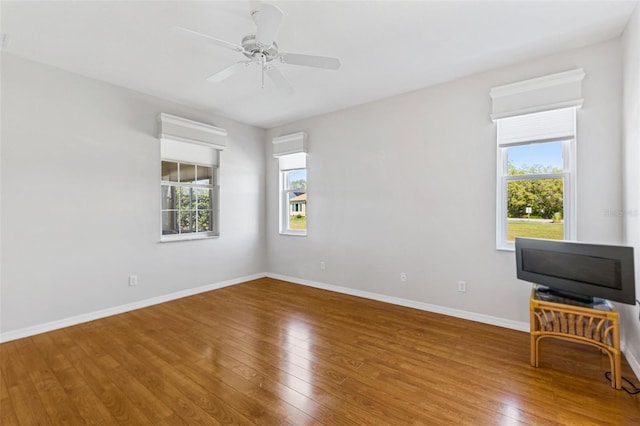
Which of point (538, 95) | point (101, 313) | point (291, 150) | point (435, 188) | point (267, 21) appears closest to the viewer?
point (267, 21)

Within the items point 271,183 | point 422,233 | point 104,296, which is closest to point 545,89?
point 422,233

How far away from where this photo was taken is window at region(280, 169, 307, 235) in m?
5.01

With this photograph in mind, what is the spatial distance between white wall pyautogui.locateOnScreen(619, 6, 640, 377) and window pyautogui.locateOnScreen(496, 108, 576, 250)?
1.25 ft

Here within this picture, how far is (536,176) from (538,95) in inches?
31.5

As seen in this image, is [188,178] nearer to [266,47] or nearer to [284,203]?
[284,203]

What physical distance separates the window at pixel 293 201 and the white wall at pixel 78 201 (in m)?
1.56

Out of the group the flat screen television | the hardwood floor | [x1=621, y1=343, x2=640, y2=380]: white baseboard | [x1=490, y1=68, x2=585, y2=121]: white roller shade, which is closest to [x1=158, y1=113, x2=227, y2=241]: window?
the hardwood floor

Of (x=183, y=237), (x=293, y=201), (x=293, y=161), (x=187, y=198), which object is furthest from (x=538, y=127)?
(x=183, y=237)

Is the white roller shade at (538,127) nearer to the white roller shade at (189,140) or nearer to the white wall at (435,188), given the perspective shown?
the white wall at (435,188)

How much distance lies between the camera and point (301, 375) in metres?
2.17

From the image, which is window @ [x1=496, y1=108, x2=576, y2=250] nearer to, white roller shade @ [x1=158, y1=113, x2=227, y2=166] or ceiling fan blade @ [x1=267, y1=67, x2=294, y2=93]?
ceiling fan blade @ [x1=267, y1=67, x2=294, y2=93]

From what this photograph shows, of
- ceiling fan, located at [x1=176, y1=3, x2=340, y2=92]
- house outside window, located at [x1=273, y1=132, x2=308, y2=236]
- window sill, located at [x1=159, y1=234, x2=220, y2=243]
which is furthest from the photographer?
house outside window, located at [x1=273, y1=132, x2=308, y2=236]

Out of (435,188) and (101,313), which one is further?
(435,188)

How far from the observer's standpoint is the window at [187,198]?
4141 millimetres
